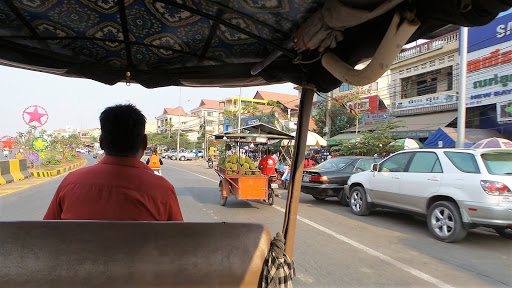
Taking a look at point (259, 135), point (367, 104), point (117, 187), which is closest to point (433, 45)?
point (367, 104)

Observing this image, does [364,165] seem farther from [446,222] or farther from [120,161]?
[120,161]

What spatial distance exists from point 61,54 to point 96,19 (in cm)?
71

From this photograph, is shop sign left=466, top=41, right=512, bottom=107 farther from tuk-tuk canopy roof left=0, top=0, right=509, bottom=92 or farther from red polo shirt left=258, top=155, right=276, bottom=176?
tuk-tuk canopy roof left=0, top=0, right=509, bottom=92

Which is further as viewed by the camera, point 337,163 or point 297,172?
point 337,163

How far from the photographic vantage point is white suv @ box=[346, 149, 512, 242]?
4926 millimetres

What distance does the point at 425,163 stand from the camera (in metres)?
6.34

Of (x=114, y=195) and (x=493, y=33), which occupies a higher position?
(x=493, y=33)

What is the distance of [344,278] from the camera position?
153 inches

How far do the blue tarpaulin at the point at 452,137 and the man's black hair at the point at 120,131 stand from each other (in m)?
14.1

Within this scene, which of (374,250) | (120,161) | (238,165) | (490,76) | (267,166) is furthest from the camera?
(490,76)

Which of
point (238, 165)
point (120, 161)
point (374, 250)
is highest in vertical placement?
point (120, 161)

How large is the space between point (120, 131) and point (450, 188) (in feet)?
18.5

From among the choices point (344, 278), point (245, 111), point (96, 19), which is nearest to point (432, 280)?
point (344, 278)

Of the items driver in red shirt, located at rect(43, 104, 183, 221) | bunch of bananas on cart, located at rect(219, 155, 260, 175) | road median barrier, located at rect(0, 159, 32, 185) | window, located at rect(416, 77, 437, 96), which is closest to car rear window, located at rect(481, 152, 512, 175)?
bunch of bananas on cart, located at rect(219, 155, 260, 175)
